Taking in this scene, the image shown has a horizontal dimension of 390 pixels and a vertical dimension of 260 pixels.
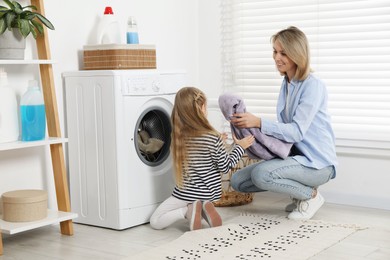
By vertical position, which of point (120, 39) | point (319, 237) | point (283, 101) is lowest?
point (319, 237)

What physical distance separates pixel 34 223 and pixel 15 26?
0.92 metres

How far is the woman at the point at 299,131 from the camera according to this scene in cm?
321

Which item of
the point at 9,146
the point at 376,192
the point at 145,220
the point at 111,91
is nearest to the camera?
the point at 9,146

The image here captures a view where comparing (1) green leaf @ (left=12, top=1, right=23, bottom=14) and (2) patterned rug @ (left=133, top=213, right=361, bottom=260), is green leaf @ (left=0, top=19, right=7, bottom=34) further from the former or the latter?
(2) patterned rug @ (left=133, top=213, right=361, bottom=260)

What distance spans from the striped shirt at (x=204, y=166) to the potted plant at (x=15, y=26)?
948mm

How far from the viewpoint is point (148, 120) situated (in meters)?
3.33

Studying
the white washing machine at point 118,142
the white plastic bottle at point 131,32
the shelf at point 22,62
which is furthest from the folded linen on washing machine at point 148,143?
the shelf at point 22,62

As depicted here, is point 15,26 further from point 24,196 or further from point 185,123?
point 185,123

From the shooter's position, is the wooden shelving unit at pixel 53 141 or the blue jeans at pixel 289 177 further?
the blue jeans at pixel 289 177

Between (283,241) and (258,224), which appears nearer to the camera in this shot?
(283,241)

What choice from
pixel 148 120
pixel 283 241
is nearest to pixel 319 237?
pixel 283 241

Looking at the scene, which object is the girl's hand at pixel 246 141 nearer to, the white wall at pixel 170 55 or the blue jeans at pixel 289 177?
the blue jeans at pixel 289 177

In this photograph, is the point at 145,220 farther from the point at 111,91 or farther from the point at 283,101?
the point at 283,101

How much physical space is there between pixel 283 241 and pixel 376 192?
991 mm
